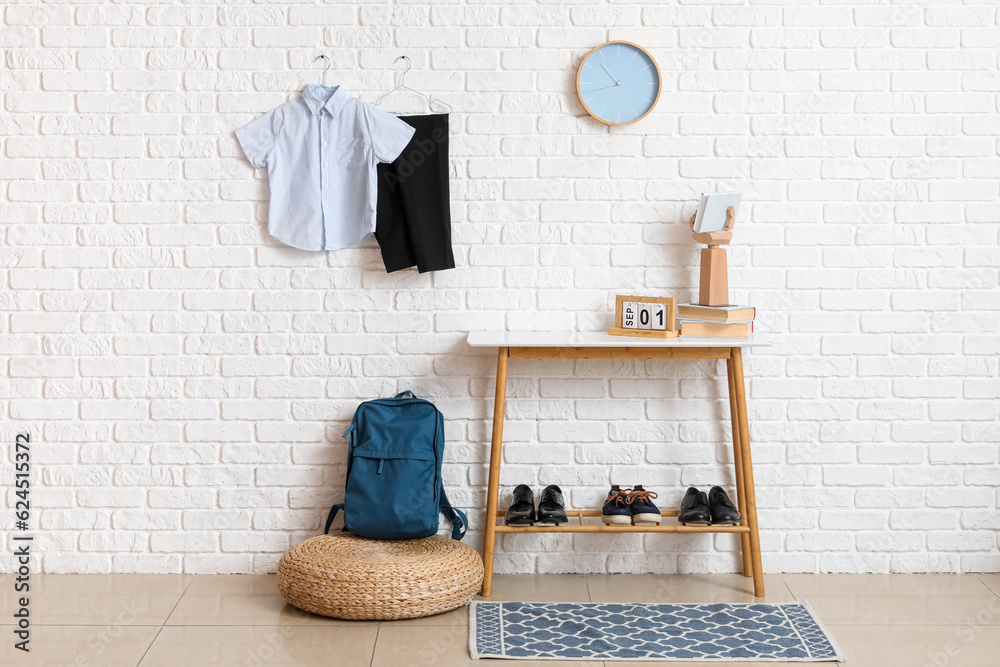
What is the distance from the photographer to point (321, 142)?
263 centimetres

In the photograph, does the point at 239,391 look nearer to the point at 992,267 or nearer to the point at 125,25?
the point at 125,25

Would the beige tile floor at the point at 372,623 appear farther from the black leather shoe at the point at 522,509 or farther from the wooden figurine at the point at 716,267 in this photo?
the wooden figurine at the point at 716,267

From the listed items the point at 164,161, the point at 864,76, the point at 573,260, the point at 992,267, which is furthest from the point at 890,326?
the point at 164,161

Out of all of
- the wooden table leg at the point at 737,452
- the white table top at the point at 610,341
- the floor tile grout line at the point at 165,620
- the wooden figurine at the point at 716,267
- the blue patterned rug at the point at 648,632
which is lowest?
the floor tile grout line at the point at 165,620

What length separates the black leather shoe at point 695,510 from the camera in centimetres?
250

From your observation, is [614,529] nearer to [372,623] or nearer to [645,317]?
[645,317]

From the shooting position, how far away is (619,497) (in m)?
2.58

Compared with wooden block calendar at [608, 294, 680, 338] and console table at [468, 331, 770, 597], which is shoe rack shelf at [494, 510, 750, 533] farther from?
wooden block calendar at [608, 294, 680, 338]

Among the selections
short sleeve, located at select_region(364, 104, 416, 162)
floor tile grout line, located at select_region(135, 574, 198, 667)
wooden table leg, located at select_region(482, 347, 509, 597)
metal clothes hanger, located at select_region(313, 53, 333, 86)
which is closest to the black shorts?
short sleeve, located at select_region(364, 104, 416, 162)

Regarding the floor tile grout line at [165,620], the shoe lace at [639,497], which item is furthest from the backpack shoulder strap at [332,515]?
the shoe lace at [639,497]

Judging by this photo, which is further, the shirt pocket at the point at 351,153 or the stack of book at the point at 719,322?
the shirt pocket at the point at 351,153

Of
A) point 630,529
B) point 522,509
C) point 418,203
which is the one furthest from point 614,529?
point 418,203

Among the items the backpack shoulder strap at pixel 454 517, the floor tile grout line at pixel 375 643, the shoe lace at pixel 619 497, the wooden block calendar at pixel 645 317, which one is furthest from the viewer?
the backpack shoulder strap at pixel 454 517

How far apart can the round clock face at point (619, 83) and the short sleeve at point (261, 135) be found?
36.5 inches
